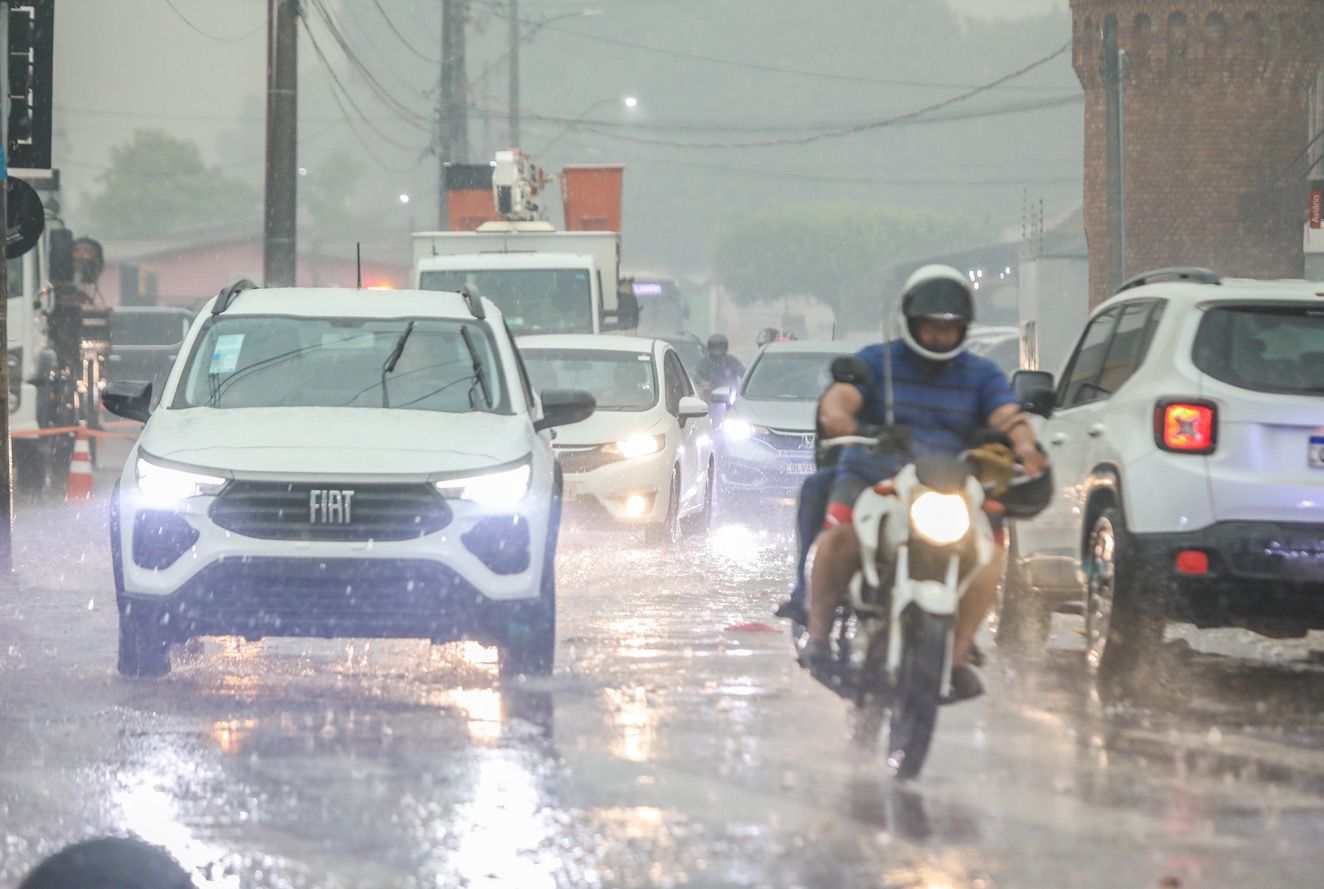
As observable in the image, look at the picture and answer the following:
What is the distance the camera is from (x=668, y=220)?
7785 inches

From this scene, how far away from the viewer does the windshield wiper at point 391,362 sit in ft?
34.0

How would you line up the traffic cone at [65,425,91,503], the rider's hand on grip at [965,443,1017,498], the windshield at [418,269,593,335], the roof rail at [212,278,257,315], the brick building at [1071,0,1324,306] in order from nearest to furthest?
the rider's hand on grip at [965,443,1017,498], the roof rail at [212,278,257,315], the traffic cone at [65,425,91,503], the windshield at [418,269,593,335], the brick building at [1071,0,1324,306]

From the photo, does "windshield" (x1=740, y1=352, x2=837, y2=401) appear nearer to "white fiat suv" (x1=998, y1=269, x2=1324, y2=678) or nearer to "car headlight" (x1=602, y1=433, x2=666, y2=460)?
"car headlight" (x1=602, y1=433, x2=666, y2=460)

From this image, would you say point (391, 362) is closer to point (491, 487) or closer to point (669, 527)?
point (491, 487)

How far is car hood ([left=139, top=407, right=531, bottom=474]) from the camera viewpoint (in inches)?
363

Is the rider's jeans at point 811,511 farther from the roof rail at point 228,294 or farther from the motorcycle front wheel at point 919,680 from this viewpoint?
the roof rail at point 228,294

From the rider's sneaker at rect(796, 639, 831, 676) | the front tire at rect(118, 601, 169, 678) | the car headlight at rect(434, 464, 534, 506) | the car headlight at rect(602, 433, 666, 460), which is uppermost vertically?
the car headlight at rect(602, 433, 666, 460)

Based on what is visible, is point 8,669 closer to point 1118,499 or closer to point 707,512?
point 1118,499

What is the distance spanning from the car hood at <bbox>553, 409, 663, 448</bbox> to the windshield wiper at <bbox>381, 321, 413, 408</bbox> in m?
6.02

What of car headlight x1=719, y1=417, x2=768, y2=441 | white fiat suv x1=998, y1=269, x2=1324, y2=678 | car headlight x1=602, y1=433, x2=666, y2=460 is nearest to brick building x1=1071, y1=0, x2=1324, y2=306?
car headlight x1=719, y1=417, x2=768, y2=441

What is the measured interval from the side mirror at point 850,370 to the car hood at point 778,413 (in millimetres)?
13362

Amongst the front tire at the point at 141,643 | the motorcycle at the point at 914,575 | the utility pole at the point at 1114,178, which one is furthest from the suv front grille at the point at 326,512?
the utility pole at the point at 1114,178

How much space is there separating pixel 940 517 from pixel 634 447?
9737mm

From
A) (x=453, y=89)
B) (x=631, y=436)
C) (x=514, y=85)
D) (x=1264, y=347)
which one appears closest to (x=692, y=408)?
(x=631, y=436)
